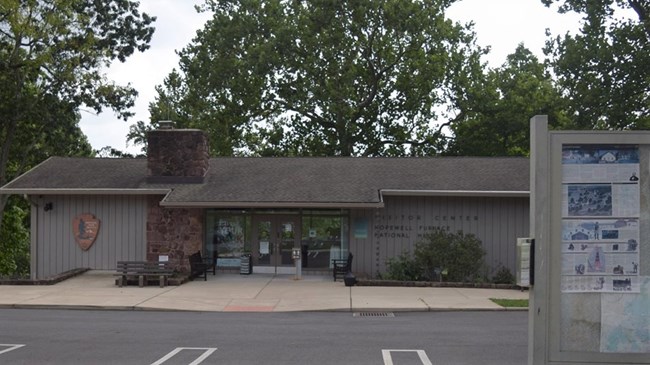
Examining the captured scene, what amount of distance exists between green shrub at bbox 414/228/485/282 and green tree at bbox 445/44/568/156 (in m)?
17.6

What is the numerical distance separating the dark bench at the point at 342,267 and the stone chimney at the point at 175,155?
5.28 meters

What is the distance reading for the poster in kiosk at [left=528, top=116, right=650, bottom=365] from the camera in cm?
655

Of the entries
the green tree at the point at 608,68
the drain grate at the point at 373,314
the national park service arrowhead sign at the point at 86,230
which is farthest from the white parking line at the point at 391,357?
the green tree at the point at 608,68

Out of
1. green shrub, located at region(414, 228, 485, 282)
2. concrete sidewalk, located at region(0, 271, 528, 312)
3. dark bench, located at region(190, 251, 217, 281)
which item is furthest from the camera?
dark bench, located at region(190, 251, 217, 281)

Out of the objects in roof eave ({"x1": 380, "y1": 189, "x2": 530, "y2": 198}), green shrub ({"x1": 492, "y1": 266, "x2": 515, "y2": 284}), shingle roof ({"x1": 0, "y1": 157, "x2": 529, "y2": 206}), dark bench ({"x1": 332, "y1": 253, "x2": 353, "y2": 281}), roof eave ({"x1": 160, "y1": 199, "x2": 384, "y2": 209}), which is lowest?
green shrub ({"x1": 492, "y1": 266, "x2": 515, "y2": 284})

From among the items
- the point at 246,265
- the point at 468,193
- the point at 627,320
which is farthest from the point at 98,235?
the point at 627,320

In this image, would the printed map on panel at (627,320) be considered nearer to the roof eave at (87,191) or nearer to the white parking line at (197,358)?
the white parking line at (197,358)

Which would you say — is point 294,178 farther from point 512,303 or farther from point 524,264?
point 524,264

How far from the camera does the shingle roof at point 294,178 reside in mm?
22625

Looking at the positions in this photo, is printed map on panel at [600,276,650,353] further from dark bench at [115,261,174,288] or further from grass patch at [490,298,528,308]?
dark bench at [115,261,174,288]

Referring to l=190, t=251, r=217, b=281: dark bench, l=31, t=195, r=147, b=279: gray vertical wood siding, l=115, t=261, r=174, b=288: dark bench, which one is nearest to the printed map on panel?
l=115, t=261, r=174, b=288: dark bench

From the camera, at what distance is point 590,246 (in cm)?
657

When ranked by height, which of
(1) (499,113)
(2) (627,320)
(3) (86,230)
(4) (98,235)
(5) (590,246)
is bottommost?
(4) (98,235)

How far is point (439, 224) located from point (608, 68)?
13637 mm
